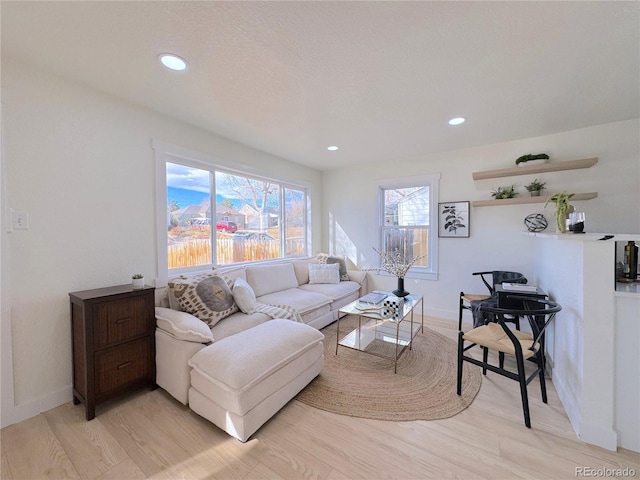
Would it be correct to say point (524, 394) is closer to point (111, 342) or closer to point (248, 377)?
point (248, 377)

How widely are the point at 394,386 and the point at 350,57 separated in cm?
260

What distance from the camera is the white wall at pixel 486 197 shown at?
9.38 ft

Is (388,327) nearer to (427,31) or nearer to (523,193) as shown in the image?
(523,193)

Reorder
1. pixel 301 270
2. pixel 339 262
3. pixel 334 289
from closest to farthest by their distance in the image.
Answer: pixel 334 289, pixel 301 270, pixel 339 262

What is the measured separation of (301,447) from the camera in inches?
62.1

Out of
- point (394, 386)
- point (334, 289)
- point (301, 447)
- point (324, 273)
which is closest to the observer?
point (301, 447)

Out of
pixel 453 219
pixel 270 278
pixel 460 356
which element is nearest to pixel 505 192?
pixel 453 219

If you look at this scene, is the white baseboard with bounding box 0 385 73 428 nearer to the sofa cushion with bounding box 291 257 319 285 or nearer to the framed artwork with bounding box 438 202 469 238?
the sofa cushion with bounding box 291 257 319 285

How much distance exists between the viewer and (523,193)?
336 cm

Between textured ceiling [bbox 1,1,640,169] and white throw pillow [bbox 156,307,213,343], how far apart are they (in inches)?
74.5

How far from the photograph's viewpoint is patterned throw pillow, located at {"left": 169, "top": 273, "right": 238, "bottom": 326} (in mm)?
2295

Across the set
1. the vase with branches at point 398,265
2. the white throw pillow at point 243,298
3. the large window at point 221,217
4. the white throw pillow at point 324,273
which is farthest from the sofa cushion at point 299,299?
the vase with branches at point 398,265

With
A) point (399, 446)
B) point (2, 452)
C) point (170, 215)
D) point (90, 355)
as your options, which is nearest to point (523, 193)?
point (399, 446)

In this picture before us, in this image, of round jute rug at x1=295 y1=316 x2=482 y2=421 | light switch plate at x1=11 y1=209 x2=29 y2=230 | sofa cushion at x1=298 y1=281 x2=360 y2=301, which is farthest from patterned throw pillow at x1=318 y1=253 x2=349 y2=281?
light switch plate at x1=11 y1=209 x2=29 y2=230
